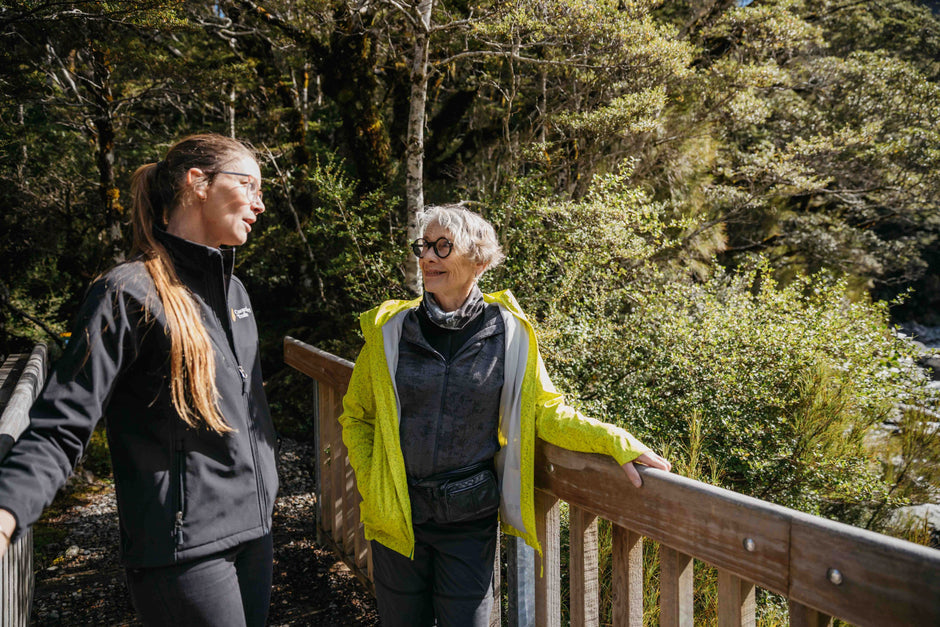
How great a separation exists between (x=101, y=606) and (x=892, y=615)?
3.86 m

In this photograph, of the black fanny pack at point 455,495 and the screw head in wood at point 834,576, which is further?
the black fanny pack at point 455,495

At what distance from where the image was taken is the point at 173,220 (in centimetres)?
164

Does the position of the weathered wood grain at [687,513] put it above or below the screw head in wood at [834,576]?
below

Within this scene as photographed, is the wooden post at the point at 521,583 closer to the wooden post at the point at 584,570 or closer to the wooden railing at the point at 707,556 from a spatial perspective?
the wooden railing at the point at 707,556

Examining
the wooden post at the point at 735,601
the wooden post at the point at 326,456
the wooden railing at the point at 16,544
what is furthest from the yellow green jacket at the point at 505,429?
the wooden post at the point at 326,456

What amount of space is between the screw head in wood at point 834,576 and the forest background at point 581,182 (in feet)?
11.5

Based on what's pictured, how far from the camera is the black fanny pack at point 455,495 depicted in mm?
1818

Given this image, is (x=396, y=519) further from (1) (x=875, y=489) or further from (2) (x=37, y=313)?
(2) (x=37, y=313)

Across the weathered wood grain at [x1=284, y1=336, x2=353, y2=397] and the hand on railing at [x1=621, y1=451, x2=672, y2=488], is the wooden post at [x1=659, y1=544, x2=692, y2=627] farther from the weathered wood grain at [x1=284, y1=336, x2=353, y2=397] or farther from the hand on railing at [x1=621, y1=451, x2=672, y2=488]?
the weathered wood grain at [x1=284, y1=336, x2=353, y2=397]

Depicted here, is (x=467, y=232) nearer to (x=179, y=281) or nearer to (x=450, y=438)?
(x=450, y=438)

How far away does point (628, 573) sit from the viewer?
1.68m

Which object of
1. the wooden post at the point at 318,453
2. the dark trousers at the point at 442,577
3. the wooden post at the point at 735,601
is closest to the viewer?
the wooden post at the point at 735,601

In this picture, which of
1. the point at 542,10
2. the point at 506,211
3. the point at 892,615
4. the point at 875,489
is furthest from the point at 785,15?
the point at 892,615

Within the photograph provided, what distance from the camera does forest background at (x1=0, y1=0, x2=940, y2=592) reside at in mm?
5223
